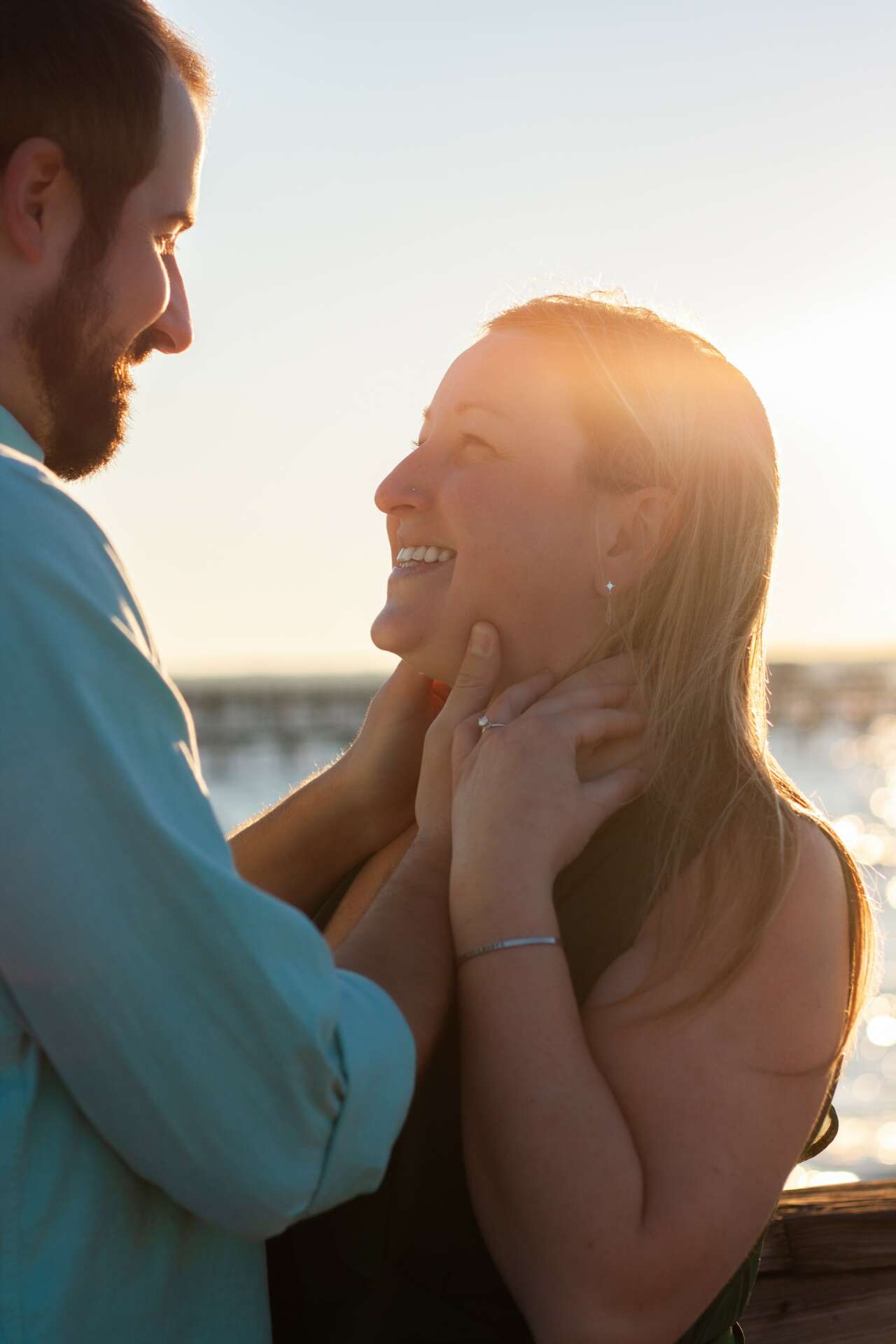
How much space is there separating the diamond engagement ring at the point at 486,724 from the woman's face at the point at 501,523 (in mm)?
281

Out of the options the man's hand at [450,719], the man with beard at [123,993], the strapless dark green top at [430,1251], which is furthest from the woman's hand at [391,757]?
the man with beard at [123,993]

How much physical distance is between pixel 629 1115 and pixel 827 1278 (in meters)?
0.97

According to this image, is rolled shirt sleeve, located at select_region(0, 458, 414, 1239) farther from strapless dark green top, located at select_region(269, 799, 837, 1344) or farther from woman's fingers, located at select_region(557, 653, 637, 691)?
woman's fingers, located at select_region(557, 653, 637, 691)

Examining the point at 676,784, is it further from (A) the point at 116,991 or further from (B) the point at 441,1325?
(A) the point at 116,991

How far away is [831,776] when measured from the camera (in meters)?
56.5

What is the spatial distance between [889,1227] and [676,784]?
1.10m

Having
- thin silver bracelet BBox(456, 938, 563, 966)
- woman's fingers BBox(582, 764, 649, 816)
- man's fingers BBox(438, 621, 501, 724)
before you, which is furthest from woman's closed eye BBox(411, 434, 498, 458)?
thin silver bracelet BBox(456, 938, 563, 966)

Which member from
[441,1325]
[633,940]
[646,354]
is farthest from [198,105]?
[441,1325]

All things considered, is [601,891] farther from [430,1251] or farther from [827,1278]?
[827,1278]

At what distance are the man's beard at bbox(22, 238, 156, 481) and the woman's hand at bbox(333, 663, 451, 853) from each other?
41.7 inches

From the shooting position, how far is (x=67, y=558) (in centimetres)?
142

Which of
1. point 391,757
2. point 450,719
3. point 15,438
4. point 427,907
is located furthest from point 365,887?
point 15,438

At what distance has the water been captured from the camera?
36.1 ft

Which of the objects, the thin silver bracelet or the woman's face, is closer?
the thin silver bracelet
